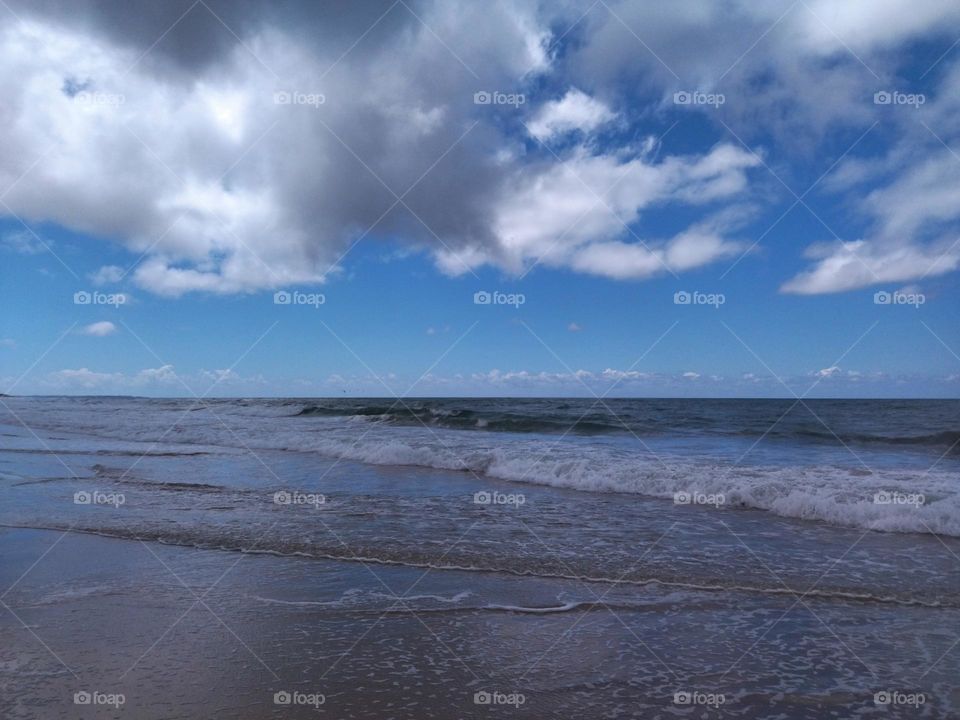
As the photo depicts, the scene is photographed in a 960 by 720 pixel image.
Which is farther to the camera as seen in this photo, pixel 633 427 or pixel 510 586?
pixel 633 427

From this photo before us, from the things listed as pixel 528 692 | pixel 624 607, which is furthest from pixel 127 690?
pixel 624 607

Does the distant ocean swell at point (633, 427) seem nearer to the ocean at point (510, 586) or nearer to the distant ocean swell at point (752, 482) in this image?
the ocean at point (510, 586)

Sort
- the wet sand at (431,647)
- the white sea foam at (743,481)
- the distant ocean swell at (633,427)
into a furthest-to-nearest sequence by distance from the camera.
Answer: the distant ocean swell at (633,427) → the white sea foam at (743,481) → the wet sand at (431,647)

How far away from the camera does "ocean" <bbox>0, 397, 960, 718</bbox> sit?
4500mm

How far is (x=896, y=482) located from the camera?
12.9 m

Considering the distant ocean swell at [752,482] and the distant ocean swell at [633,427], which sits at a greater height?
the distant ocean swell at [633,427]

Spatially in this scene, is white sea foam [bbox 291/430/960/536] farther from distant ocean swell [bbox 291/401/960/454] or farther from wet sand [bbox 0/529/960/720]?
distant ocean swell [bbox 291/401/960/454]

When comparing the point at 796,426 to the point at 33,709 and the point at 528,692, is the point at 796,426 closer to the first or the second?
the point at 528,692

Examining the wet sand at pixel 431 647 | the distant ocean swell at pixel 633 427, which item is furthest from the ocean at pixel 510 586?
the distant ocean swell at pixel 633 427

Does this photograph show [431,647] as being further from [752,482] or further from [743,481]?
[743,481]

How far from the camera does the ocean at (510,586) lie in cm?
450

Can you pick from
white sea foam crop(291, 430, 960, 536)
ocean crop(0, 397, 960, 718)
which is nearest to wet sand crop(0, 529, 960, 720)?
ocean crop(0, 397, 960, 718)

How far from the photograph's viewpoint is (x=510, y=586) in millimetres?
6820

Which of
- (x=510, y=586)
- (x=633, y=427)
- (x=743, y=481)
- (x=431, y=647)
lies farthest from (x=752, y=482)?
(x=633, y=427)
